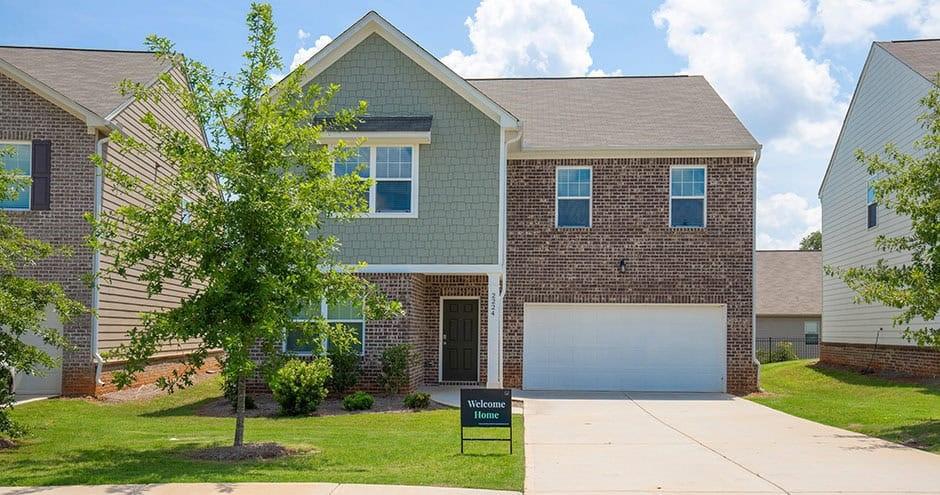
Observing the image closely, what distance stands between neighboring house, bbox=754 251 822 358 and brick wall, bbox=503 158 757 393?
18252mm

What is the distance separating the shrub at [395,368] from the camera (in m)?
19.7

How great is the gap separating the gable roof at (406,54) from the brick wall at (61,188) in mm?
5017

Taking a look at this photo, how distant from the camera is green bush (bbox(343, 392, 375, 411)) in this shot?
18328mm

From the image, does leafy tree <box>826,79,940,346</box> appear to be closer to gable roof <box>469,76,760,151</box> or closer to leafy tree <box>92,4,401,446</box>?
gable roof <box>469,76,760,151</box>

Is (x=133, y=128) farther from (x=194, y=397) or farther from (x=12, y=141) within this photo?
(x=194, y=397)

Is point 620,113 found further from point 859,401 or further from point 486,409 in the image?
point 486,409

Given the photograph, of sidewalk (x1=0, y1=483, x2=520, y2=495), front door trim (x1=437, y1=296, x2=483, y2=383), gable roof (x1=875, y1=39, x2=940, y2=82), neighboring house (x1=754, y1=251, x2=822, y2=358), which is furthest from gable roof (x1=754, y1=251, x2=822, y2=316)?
sidewalk (x1=0, y1=483, x2=520, y2=495)

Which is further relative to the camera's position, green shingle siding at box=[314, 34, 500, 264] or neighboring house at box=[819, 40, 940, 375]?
neighboring house at box=[819, 40, 940, 375]

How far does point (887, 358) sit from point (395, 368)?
14.5 metres

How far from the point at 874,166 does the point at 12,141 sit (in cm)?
1683

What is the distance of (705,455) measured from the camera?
1255 centimetres

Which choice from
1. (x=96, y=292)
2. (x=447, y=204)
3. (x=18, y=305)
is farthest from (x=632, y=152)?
(x=18, y=305)

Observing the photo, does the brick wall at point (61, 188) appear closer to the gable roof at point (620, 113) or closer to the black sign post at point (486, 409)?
the gable roof at point (620, 113)

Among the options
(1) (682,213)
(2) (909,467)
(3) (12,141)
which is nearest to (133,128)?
(3) (12,141)
